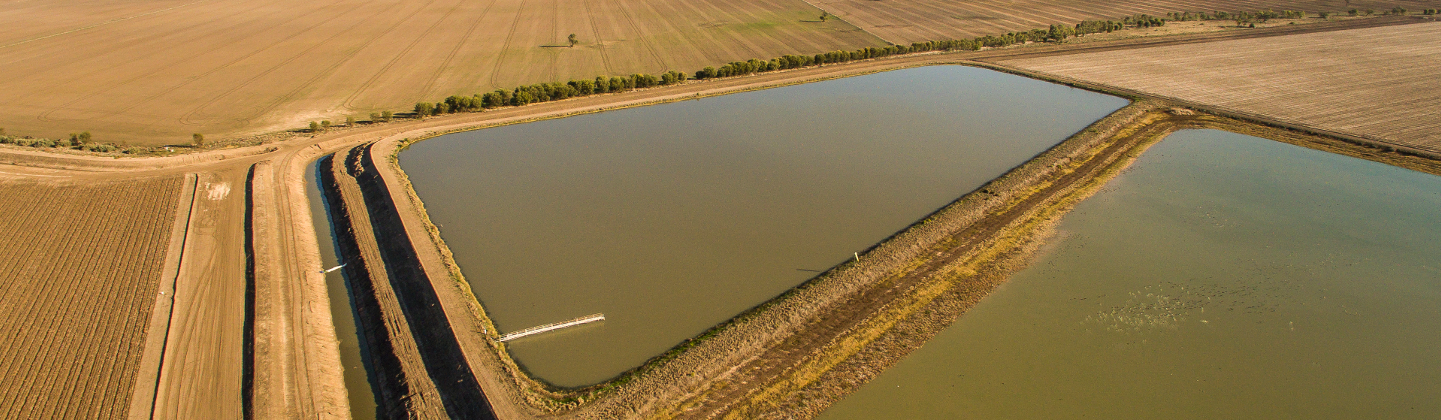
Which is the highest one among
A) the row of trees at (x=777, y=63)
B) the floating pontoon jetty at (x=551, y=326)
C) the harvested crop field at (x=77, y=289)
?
the row of trees at (x=777, y=63)

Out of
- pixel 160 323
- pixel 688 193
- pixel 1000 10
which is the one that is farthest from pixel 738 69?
pixel 1000 10

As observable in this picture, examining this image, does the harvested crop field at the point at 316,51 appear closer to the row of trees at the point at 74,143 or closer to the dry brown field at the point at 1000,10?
the row of trees at the point at 74,143

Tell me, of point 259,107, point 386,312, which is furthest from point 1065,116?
point 259,107

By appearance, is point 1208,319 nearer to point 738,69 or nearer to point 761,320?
point 761,320

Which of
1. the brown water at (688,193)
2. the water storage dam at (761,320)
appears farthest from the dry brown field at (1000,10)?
the water storage dam at (761,320)

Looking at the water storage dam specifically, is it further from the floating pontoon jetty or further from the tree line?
the tree line
